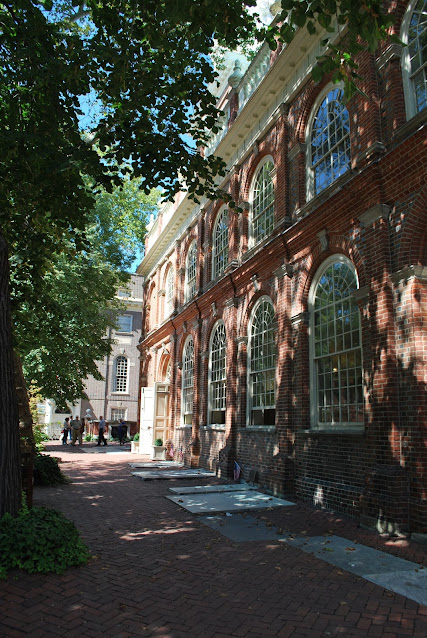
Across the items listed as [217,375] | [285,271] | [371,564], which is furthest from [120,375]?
[371,564]

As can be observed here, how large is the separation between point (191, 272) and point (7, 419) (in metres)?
14.5

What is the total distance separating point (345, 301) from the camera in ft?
29.7

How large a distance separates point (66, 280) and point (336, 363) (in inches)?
487

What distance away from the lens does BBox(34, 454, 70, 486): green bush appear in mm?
11555

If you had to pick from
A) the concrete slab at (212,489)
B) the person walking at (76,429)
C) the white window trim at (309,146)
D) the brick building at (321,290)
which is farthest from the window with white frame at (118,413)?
the white window trim at (309,146)

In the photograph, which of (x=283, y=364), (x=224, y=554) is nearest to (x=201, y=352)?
(x=283, y=364)

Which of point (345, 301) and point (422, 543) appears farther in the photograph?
point (345, 301)

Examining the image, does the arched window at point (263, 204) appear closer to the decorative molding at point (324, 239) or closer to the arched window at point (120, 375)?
the decorative molding at point (324, 239)

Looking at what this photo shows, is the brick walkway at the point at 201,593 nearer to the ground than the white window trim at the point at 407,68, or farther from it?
nearer to the ground

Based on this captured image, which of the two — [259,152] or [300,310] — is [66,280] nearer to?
[259,152]

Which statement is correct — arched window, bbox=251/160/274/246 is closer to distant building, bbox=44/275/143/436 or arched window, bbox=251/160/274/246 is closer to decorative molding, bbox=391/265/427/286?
decorative molding, bbox=391/265/427/286

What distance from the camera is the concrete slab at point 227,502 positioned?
29.6ft

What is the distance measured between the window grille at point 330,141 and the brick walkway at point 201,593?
658 centimetres

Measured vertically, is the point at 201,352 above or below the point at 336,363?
above
